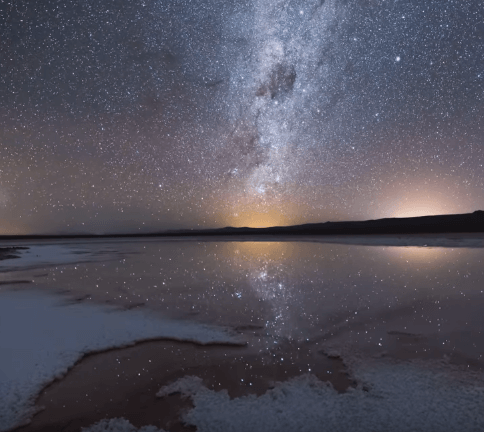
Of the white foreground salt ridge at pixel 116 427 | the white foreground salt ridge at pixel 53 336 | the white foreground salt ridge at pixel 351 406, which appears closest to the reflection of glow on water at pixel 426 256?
the white foreground salt ridge at pixel 351 406

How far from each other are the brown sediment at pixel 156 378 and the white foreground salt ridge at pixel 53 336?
5.3 inches

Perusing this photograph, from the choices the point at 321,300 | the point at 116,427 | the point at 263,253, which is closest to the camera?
the point at 116,427

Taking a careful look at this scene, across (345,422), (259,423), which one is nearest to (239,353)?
(259,423)

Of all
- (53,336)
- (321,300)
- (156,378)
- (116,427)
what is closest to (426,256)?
(321,300)

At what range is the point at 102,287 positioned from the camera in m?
5.62

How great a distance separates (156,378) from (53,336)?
159 centimetres

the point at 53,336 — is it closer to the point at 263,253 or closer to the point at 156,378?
the point at 156,378

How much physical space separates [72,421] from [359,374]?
6.26 feet

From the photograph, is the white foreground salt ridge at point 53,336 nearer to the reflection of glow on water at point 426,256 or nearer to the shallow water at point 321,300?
the shallow water at point 321,300

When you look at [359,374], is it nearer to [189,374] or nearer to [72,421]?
[189,374]

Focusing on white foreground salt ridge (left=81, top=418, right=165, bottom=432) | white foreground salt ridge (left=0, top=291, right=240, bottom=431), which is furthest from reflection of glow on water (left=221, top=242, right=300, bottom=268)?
white foreground salt ridge (left=81, top=418, right=165, bottom=432)

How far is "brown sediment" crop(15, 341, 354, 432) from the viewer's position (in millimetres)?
1787

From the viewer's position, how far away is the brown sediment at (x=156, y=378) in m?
1.79

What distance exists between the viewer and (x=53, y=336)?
3.12 m
